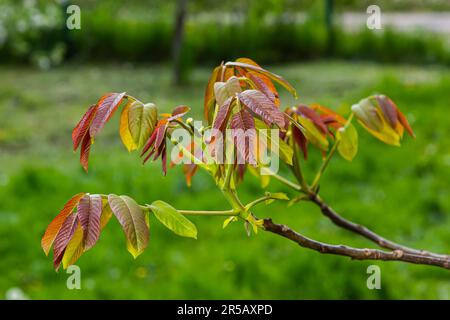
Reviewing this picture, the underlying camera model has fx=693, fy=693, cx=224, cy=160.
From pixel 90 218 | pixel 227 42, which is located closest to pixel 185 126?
pixel 90 218

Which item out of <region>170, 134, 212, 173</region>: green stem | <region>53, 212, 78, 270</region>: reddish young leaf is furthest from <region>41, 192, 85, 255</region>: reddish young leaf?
<region>170, 134, 212, 173</region>: green stem

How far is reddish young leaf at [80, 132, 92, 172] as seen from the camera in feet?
2.31

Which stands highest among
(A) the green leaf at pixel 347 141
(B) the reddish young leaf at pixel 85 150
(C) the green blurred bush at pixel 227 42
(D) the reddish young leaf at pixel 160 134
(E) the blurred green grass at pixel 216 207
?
(C) the green blurred bush at pixel 227 42

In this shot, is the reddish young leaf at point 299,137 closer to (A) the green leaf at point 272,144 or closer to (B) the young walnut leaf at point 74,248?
(A) the green leaf at point 272,144

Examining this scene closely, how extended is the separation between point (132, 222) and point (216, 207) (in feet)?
7.49

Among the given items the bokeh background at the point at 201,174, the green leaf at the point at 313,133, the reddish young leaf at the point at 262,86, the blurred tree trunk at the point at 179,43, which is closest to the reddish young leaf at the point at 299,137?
the green leaf at the point at 313,133

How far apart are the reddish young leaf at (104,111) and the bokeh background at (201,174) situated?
140 centimetres

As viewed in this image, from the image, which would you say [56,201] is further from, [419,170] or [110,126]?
[419,170]

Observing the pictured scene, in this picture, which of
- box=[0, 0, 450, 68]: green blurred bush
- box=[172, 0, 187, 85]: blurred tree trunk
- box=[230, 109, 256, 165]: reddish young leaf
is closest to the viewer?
box=[230, 109, 256, 165]: reddish young leaf

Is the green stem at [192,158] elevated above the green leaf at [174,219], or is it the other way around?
the green stem at [192,158]

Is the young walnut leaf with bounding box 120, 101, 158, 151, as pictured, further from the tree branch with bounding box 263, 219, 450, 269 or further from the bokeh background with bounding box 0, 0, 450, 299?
the bokeh background with bounding box 0, 0, 450, 299

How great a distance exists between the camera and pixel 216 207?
2957 millimetres

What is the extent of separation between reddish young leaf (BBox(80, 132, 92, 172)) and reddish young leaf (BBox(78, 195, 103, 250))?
0.04m

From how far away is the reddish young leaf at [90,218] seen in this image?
26.7 inches
